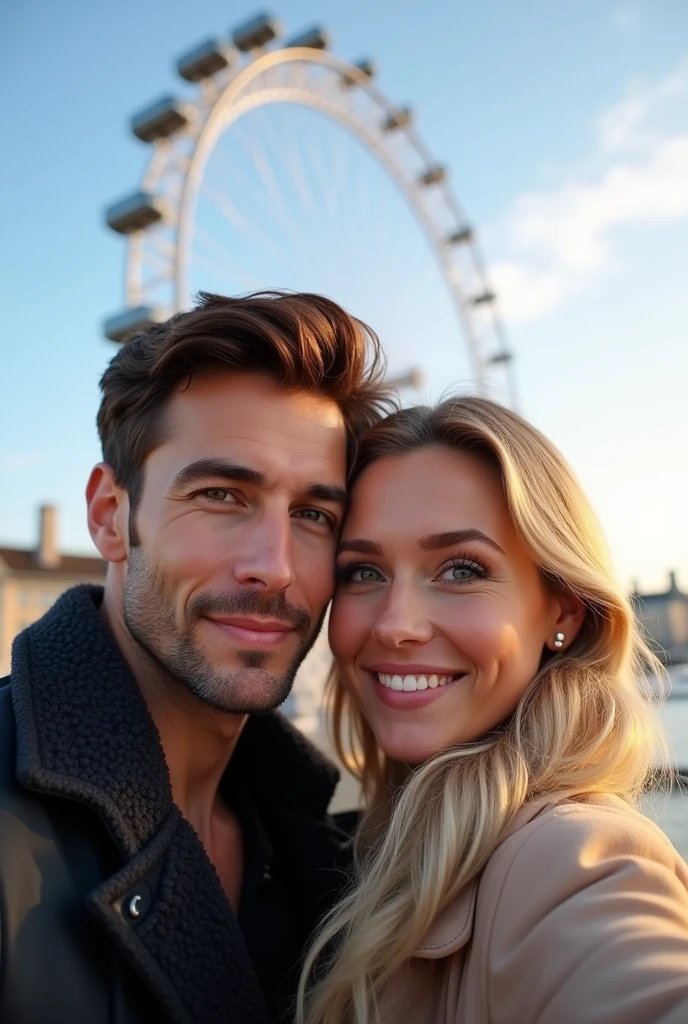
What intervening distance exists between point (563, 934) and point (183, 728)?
1362 millimetres

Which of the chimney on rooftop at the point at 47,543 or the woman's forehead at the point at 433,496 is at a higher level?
the woman's forehead at the point at 433,496

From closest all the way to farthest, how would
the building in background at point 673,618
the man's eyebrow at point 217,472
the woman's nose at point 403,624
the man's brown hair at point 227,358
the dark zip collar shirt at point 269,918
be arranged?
the woman's nose at point 403,624, the dark zip collar shirt at point 269,918, the man's eyebrow at point 217,472, the man's brown hair at point 227,358, the building in background at point 673,618

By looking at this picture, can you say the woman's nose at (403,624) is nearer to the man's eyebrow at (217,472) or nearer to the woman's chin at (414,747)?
the woman's chin at (414,747)

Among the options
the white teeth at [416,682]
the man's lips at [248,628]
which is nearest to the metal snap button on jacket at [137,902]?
the man's lips at [248,628]

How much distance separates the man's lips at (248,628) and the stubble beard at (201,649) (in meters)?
0.02

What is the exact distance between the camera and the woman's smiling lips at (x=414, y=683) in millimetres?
2154

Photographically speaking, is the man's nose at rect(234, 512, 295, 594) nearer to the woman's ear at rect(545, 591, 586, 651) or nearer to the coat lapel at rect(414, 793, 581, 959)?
the woman's ear at rect(545, 591, 586, 651)

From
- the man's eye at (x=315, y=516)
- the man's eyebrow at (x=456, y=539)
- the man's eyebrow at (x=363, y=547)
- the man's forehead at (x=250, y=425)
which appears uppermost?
the man's forehead at (x=250, y=425)

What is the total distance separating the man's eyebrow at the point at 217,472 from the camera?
235 centimetres

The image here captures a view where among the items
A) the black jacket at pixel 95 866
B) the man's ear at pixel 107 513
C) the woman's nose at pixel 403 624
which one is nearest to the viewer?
the black jacket at pixel 95 866

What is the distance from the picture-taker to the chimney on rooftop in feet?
155

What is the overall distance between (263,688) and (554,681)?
816 mm

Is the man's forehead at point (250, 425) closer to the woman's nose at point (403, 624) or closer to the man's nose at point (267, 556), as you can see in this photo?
the man's nose at point (267, 556)

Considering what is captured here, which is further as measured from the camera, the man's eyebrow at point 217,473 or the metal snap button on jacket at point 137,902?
the man's eyebrow at point 217,473
